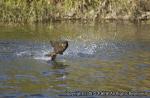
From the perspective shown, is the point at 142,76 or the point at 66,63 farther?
the point at 66,63

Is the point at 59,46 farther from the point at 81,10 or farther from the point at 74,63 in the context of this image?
the point at 81,10

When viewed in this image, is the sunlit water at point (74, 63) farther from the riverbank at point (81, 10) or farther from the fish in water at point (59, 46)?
the riverbank at point (81, 10)

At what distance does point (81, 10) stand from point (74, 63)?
1947 cm

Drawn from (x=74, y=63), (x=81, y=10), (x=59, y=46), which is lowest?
(x=74, y=63)

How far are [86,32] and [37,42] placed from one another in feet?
20.1

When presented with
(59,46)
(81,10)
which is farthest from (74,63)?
(81,10)

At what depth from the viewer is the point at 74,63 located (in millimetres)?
19172

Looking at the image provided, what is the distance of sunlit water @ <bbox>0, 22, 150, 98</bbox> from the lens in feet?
49.6

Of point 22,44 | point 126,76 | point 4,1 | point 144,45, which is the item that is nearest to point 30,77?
point 126,76

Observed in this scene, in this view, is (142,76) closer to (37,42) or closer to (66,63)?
(66,63)

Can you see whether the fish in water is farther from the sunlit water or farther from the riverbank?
the riverbank

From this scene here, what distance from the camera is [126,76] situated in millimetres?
16766

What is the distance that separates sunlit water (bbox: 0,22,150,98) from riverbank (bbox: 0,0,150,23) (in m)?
5.41

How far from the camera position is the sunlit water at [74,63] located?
15120 mm
